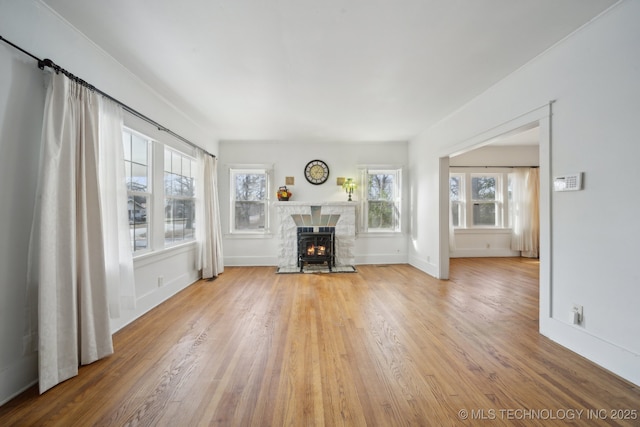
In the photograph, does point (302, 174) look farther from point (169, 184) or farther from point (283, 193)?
point (169, 184)

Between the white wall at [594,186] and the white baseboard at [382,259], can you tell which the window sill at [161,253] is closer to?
the white baseboard at [382,259]

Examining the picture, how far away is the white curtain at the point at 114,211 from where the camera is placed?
7.22 ft

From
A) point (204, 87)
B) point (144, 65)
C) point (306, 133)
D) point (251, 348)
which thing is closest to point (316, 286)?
point (251, 348)

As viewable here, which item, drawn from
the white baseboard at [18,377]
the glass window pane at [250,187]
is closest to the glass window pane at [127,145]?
the white baseboard at [18,377]

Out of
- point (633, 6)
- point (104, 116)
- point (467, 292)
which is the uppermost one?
point (633, 6)

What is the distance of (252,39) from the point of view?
2.06 metres

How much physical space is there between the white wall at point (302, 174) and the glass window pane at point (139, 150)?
2.11m

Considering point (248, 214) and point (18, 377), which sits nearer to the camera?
point (18, 377)

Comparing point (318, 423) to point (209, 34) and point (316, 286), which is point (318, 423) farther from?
point (209, 34)

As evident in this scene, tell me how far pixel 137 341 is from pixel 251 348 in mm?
1081

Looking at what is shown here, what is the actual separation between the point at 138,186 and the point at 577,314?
454 cm

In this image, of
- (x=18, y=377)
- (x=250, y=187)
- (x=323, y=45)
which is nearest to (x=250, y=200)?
(x=250, y=187)

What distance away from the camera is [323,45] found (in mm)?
2127

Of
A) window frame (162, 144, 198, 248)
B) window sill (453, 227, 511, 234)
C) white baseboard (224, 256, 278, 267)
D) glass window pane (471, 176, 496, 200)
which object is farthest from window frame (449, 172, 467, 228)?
window frame (162, 144, 198, 248)
